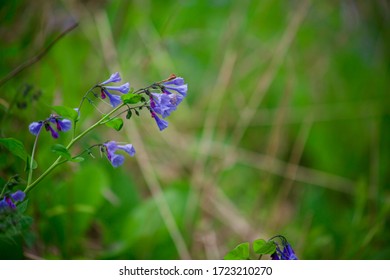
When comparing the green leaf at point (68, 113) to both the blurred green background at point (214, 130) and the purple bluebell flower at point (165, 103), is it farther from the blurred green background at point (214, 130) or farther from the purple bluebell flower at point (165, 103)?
the blurred green background at point (214, 130)

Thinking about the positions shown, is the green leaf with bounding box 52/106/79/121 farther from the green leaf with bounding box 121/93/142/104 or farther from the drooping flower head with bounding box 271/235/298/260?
the drooping flower head with bounding box 271/235/298/260

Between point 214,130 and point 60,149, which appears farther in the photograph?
point 214,130

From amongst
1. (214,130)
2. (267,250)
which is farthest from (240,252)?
(214,130)

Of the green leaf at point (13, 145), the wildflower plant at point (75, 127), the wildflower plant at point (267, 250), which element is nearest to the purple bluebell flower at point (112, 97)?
the wildflower plant at point (75, 127)

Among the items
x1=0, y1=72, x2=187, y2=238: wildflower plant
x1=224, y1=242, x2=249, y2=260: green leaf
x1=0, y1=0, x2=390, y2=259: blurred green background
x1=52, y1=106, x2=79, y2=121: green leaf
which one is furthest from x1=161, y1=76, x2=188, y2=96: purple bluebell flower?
x1=0, y1=0, x2=390, y2=259: blurred green background

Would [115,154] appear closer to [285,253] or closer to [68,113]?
[68,113]

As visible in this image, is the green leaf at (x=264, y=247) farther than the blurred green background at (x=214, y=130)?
No

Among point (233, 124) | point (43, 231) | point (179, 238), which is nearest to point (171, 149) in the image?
point (233, 124)
